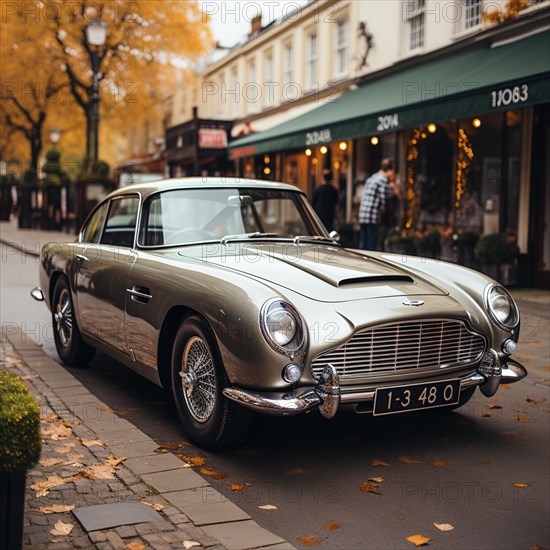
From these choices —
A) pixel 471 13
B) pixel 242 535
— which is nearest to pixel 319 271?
pixel 242 535

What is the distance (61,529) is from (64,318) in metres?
3.66

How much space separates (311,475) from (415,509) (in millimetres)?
646

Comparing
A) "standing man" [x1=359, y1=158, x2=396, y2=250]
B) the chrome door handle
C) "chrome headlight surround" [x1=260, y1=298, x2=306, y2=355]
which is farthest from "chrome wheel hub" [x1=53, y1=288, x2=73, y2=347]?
"standing man" [x1=359, y1=158, x2=396, y2=250]

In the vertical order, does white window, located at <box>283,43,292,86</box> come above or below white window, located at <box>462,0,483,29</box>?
above

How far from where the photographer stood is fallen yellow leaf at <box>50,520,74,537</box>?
10.5 ft

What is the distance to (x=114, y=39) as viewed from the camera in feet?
98.0

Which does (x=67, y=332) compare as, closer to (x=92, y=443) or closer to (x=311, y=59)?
(x=92, y=443)

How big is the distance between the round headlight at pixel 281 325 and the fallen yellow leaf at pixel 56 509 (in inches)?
49.4

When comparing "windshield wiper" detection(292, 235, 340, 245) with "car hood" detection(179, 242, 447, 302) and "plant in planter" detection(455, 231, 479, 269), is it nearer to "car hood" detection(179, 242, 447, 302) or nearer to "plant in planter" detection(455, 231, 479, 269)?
"car hood" detection(179, 242, 447, 302)

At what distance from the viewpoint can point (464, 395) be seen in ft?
16.1

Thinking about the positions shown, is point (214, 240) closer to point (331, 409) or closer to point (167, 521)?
point (331, 409)

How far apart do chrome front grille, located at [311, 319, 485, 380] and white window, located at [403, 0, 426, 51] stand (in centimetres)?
1318

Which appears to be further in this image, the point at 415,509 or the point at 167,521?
the point at 415,509

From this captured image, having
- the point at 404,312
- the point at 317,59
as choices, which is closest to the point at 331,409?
the point at 404,312
